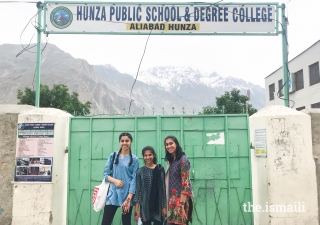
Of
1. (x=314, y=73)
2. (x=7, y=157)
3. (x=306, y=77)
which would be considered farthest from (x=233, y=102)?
(x=7, y=157)

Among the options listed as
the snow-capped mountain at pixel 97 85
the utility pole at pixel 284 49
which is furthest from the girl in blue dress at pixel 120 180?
the utility pole at pixel 284 49

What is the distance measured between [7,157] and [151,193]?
2.47 m

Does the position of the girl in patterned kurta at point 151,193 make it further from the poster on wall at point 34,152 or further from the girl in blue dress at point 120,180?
the poster on wall at point 34,152

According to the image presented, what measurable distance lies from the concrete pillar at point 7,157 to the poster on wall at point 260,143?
3605 mm

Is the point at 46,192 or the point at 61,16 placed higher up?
the point at 61,16

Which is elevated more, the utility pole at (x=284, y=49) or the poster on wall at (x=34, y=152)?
the utility pole at (x=284, y=49)

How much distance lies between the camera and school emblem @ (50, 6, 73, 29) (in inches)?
212

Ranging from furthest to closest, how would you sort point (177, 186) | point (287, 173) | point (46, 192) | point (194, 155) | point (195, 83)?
point (195, 83)
point (194, 155)
point (46, 192)
point (287, 173)
point (177, 186)

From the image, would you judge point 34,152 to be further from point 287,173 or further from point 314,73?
point 314,73

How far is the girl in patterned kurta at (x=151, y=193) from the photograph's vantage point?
10.6ft

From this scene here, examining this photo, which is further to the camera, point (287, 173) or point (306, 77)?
point (306, 77)

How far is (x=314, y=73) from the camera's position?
18.6 meters

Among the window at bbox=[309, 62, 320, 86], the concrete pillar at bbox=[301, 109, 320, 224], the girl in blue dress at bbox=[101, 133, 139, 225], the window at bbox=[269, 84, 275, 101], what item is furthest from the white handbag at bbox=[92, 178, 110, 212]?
the window at bbox=[269, 84, 275, 101]

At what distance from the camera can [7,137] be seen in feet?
14.4
